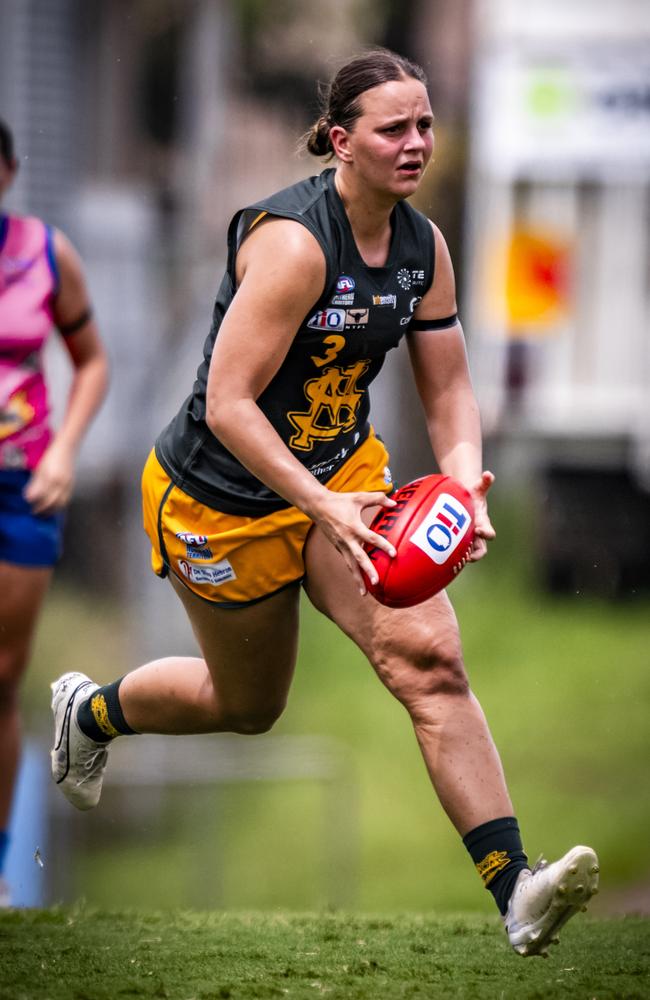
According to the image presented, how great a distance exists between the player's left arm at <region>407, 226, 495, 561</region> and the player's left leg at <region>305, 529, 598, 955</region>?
0.41 meters

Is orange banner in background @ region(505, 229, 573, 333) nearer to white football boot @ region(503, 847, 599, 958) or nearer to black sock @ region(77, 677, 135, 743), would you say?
black sock @ region(77, 677, 135, 743)

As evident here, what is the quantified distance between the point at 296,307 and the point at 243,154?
1686cm

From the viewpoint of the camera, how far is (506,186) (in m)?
18.2

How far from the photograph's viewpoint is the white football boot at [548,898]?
3799 millimetres

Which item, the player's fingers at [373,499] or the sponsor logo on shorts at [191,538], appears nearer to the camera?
the player's fingers at [373,499]

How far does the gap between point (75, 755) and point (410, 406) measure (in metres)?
15.2

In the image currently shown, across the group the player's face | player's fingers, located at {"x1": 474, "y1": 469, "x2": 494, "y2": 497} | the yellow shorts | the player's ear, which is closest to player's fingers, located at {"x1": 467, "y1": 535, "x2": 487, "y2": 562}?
player's fingers, located at {"x1": 474, "y1": 469, "x2": 494, "y2": 497}

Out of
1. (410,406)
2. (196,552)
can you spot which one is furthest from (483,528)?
(410,406)

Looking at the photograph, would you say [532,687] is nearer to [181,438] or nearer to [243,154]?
[243,154]

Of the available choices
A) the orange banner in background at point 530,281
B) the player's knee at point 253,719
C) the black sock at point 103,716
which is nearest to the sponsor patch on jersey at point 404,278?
the player's knee at point 253,719

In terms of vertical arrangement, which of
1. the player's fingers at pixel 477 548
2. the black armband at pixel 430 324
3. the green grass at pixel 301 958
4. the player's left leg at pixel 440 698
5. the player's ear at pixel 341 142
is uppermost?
the player's ear at pixel 341 142

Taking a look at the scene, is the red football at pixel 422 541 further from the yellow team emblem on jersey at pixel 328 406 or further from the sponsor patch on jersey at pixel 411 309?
the sponsor patch on jersey at pixel 411 309

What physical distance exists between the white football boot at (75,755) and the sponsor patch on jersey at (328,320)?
57.6 inches

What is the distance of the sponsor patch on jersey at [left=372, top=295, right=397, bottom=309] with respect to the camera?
160 inches
